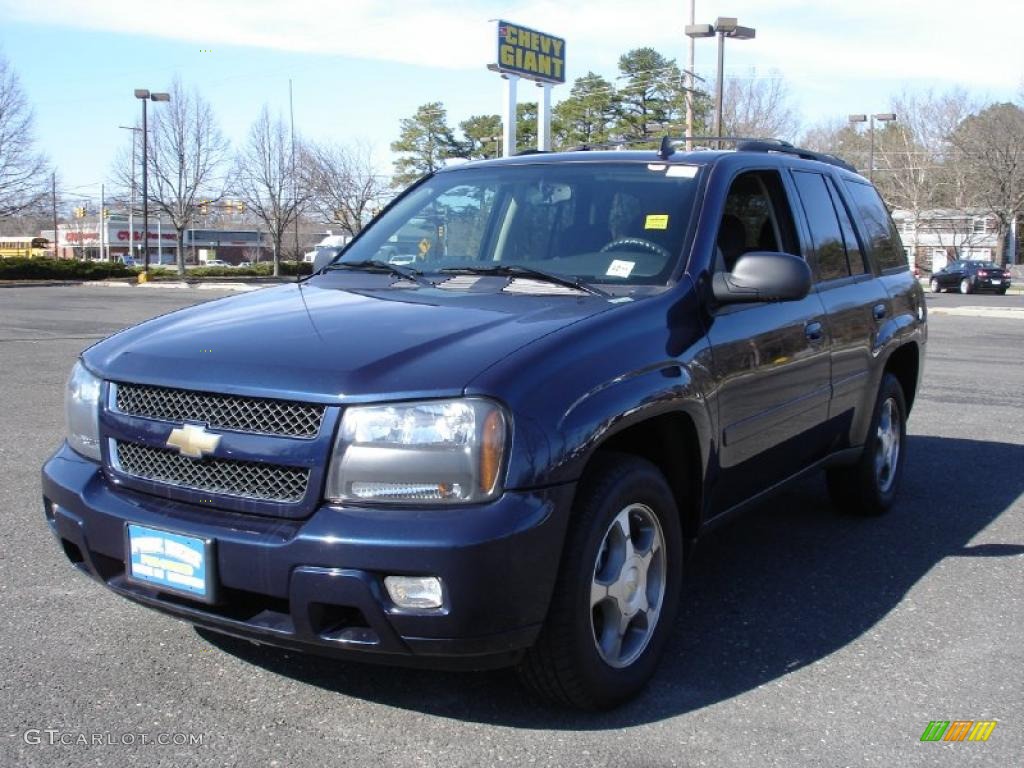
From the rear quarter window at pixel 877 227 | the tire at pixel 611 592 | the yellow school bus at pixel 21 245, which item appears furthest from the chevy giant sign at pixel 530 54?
the yellow school bus at pixel 21 245

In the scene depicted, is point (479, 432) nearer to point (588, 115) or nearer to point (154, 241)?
point (588, 115)

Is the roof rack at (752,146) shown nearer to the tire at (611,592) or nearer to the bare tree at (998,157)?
the tire at (611,592)

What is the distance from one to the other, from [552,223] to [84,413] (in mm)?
1933

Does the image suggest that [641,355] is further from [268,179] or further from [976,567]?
[268,179]

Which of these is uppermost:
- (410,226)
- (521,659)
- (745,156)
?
(745,156)

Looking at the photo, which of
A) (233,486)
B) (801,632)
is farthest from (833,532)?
(233,486)

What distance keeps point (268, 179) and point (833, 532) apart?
50.5 m

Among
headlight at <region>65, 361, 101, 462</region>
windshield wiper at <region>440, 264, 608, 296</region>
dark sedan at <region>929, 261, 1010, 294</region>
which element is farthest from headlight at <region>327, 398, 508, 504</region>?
dark sedan at <region>929, 261, 1010, 294</region>

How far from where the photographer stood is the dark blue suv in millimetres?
2756

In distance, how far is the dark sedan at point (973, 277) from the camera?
4091cm

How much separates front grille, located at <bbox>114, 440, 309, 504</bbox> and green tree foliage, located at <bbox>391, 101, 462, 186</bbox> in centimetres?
6212

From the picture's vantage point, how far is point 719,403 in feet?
12.2

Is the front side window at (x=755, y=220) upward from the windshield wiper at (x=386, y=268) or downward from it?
upward

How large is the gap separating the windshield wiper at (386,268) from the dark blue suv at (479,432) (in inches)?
0.7
